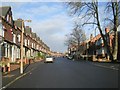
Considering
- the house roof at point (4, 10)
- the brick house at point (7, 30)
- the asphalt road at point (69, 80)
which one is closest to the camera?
the asphalt road at point (69, 80)

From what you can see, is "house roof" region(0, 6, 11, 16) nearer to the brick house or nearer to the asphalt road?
the brick house

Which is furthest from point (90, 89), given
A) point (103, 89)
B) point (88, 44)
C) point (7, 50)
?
point (88, 44)

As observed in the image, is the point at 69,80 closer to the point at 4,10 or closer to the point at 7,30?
the point at 7,30

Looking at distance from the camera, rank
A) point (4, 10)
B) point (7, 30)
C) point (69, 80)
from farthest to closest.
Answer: point (4, 10), point (7, 30), point (69, 80)

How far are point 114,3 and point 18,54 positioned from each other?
22132 millimetres

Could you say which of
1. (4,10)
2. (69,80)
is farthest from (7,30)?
(69,80)

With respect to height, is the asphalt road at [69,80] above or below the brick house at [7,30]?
below

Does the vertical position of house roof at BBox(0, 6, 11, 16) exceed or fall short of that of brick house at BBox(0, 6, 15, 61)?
it exceeds it

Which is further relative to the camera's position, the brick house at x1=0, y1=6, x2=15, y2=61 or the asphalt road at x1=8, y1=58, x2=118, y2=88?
the brick house at x1=0, y1=6, x2=15, y2=61

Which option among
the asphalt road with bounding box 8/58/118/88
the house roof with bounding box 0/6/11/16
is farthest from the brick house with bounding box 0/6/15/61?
the asphalt road with bounding box 8/58/118/88

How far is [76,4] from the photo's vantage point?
52438mm

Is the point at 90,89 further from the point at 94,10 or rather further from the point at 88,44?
the point at 88,44

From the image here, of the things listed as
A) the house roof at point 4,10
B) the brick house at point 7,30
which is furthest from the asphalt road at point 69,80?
the house roof at point 4,10

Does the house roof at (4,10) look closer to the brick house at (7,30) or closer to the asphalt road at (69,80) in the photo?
the brick house at (7,30)
